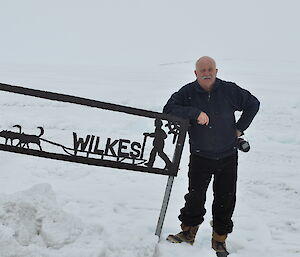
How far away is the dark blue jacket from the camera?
3.38 metres

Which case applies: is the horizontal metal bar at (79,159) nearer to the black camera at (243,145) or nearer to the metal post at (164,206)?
the metal post at (164,206)

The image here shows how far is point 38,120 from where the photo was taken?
793 centimetres

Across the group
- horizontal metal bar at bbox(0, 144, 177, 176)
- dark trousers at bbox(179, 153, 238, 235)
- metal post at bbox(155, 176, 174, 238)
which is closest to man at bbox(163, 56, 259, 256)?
dark trousers at bbox(179, 153, 238, 235)

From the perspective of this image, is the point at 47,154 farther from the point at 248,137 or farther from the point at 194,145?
the point at 248,137

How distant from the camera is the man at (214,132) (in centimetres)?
337

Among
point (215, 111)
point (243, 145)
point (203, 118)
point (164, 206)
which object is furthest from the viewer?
point (164, 206)

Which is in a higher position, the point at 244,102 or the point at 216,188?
the point at 244,102

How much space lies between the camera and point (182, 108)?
11.1ft

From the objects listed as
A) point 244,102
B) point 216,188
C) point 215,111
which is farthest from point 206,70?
point 216,188

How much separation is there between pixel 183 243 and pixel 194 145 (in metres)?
0.95

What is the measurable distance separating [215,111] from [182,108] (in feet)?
0.92

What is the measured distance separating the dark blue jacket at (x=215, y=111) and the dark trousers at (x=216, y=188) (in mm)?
84

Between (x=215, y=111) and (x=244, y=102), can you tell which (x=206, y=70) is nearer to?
(x=215, y=111)

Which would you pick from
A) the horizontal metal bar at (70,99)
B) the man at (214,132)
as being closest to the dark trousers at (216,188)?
the man at (214,132)
